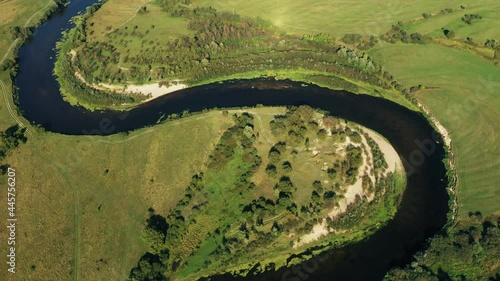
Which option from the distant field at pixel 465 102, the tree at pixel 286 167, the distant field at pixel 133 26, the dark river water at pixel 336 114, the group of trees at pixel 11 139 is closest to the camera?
the dark river water at pixel 336 114

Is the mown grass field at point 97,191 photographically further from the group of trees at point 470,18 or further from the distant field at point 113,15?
the group of trees at point 470,18

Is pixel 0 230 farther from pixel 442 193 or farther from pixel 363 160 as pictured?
pixel 442 193

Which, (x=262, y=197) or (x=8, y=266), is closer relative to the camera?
(x=8, y=266)

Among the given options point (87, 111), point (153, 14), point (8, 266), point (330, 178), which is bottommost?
point (8, 266)

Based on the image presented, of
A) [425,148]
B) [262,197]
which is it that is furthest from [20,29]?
[425,148]

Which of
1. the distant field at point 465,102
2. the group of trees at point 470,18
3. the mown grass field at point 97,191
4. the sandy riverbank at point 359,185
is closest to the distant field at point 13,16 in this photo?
the mown grass field at point 97,191

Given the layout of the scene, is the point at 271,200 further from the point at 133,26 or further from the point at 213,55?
the point at 133,26
